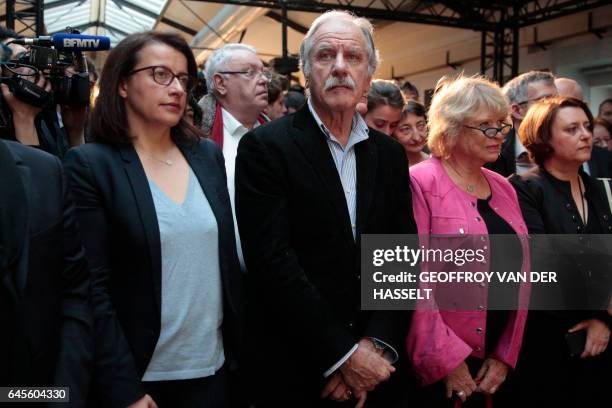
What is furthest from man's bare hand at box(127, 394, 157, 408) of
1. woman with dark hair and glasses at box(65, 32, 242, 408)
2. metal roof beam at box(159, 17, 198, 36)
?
metal roof beam at box(159, 17, 198, 36)

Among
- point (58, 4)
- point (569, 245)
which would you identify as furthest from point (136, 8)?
point (569, 245)

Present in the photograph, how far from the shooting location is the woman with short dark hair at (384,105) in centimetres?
271

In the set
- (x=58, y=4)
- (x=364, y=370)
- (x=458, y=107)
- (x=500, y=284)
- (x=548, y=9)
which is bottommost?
(x=364, y=370)

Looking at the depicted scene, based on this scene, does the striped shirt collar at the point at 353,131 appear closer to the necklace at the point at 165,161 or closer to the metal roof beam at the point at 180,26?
→ the necklace at the point at 165,161

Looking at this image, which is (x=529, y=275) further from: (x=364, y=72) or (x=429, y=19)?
(x=429, y=19)

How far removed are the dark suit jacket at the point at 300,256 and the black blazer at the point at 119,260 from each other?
1.05 feet

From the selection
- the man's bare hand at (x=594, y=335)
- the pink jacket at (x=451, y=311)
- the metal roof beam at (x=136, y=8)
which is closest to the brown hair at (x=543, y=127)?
the pink jacket at (x=451, y=311)

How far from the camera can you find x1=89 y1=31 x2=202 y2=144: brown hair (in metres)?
1.63

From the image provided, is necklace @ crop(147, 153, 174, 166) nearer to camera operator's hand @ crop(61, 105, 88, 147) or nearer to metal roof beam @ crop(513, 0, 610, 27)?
camera operator's hand @ crop(61, 105, 88, 147)

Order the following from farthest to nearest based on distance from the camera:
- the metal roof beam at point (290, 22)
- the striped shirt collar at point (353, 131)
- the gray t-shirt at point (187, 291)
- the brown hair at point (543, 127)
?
the metal roof beam at point (290, 22), the brown hair at point (543, 127), the striped shirt collar at point (353, 131), the gray t-shirt at point (187, 291)

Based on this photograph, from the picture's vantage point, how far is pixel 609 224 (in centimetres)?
241

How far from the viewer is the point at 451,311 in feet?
6.56

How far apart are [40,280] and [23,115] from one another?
1046mm

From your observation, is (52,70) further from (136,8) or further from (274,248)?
(136,8)
